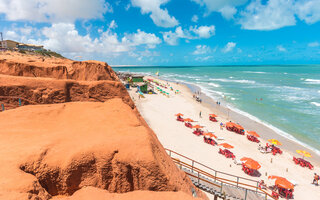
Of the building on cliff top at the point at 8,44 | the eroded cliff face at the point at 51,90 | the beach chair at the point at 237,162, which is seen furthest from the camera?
the building on cliff top at the point at 8,44

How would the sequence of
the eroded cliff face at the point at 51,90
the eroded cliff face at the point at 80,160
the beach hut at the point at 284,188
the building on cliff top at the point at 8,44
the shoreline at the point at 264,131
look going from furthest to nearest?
the building on cliff top at the point at 8,44, the shoreline at the point at 264,131, the beach hut at the point at 284,188, the eroded cliff face at the point at 51,90, the eroded cliff face at the point at 80,160

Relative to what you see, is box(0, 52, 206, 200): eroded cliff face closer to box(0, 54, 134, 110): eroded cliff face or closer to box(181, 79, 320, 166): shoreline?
box(0, 54, 134, 110): eroded cliff face

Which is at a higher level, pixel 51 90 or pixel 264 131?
pixel 51 90

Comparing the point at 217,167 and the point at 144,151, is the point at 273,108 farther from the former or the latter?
the point at 144,151

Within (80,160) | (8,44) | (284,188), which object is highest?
(8,44)

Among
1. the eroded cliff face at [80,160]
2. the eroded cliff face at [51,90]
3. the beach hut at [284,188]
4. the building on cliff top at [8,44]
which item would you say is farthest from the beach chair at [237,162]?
the building on cliff top at [8,44]

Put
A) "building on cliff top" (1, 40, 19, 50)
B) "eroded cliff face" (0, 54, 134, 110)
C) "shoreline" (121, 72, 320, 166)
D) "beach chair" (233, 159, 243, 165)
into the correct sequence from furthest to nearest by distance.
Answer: "building on cliff top" (1, 40, 19, 50) < "shoreline" (121, 72, 320, 166) < "beach chair" (233, 159, 243, 165) < "eroded cliff face" (0, 54, 134, 110)

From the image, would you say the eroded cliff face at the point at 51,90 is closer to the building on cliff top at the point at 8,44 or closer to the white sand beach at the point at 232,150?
the white sand beach at the point at 232,150

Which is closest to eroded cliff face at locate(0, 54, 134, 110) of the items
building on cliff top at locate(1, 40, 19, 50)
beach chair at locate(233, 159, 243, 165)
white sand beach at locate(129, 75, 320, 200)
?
white sand beach at locate(129, 75, 320, 200)

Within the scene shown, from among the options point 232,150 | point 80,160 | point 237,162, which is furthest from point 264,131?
point 80,160

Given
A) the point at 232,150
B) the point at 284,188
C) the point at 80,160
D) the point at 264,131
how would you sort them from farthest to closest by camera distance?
the point at 264,131, the point at 232,150, the point at 284,188, the point at 80,160

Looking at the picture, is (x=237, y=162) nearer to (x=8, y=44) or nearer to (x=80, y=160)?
(x=80, y=160)
